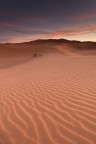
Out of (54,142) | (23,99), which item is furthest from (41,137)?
(23,99)

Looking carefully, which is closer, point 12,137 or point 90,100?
point 12,137

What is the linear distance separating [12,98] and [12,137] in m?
2.32

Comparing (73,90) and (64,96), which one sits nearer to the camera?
(64,96)

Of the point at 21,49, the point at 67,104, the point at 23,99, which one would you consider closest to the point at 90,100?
the point at 67,104

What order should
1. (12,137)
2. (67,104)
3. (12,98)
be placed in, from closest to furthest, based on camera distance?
(12,137)
(67,104)
(12,98)

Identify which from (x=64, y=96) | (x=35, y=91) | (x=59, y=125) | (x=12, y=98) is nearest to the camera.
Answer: (x=59, y=125)

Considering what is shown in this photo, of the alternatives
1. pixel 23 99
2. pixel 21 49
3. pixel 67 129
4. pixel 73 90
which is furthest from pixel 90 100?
pixel 21 49

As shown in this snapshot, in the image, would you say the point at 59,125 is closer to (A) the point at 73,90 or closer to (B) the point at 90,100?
(B) the point at 90,100

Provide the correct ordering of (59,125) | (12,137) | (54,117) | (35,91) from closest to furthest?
(12,137), (59,125), (54,117), (35,91)

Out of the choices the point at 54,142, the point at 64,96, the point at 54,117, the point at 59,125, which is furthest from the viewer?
the point at 64,96

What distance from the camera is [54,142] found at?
2.80 meters

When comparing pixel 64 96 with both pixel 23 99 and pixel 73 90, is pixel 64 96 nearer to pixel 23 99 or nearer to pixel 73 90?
pixel 73 90

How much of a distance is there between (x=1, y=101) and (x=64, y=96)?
171 cm

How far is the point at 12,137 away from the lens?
3.06 m
